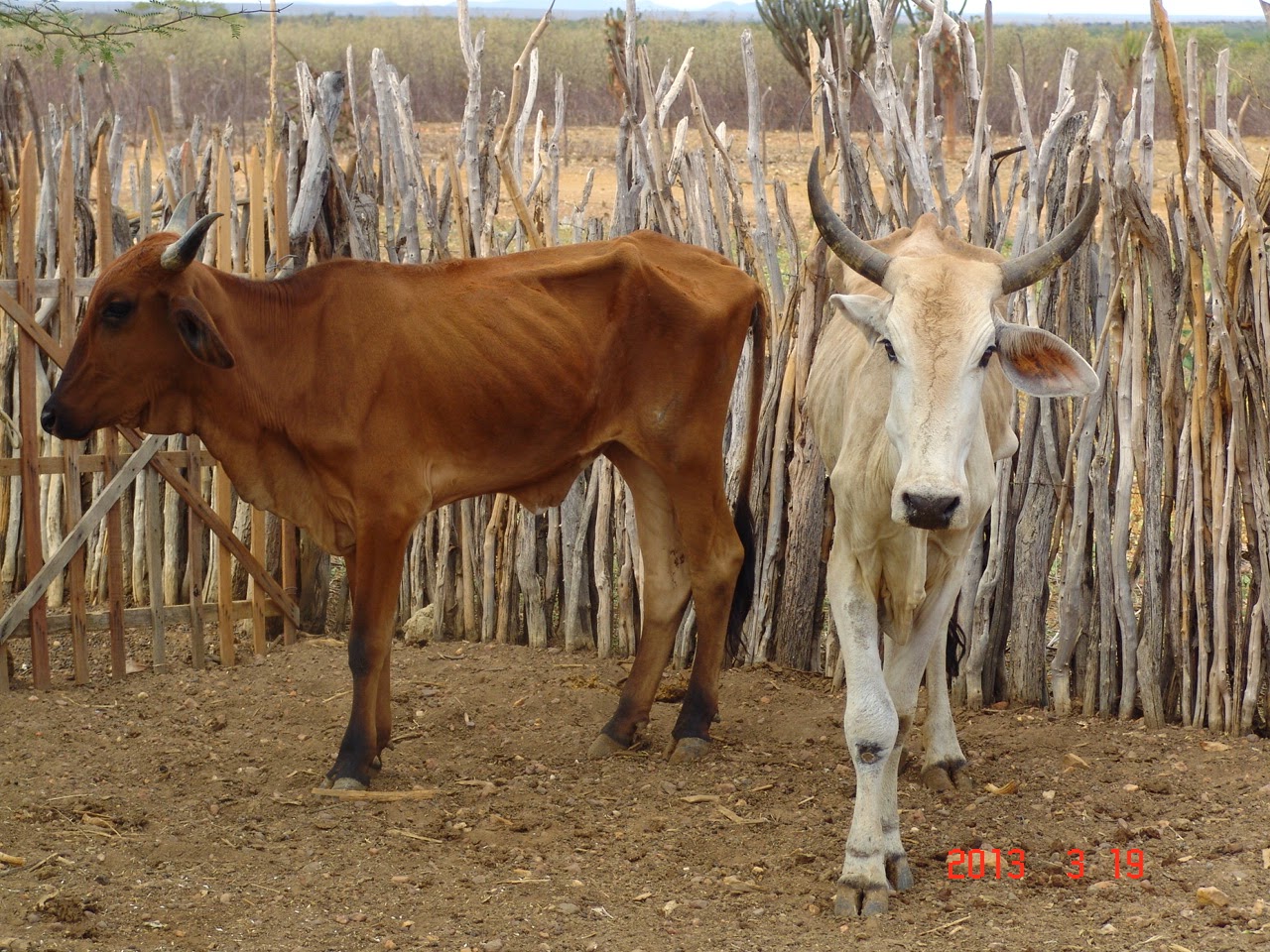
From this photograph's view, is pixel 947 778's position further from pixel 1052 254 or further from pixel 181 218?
pixel 181 218

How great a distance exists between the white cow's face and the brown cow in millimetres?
1368

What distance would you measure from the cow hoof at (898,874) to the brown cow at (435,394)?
1225 mm

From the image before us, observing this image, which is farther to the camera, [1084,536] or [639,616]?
[639,616]

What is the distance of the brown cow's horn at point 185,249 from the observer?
4336mm

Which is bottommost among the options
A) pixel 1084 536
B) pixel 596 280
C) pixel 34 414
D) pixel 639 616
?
pixel 639 616

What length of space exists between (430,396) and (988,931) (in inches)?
94.0

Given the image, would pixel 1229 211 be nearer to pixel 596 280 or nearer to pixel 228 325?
pixel 596 280

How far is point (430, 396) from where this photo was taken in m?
4.80

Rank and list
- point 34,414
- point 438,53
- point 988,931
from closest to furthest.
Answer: point 988,931 → point 34,414 → point 438,53

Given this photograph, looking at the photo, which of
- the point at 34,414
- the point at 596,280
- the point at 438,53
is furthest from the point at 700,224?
the point at 438,53

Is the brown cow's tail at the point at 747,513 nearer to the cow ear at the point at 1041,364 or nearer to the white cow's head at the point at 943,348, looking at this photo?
the white cow's head at the point at 943,348
